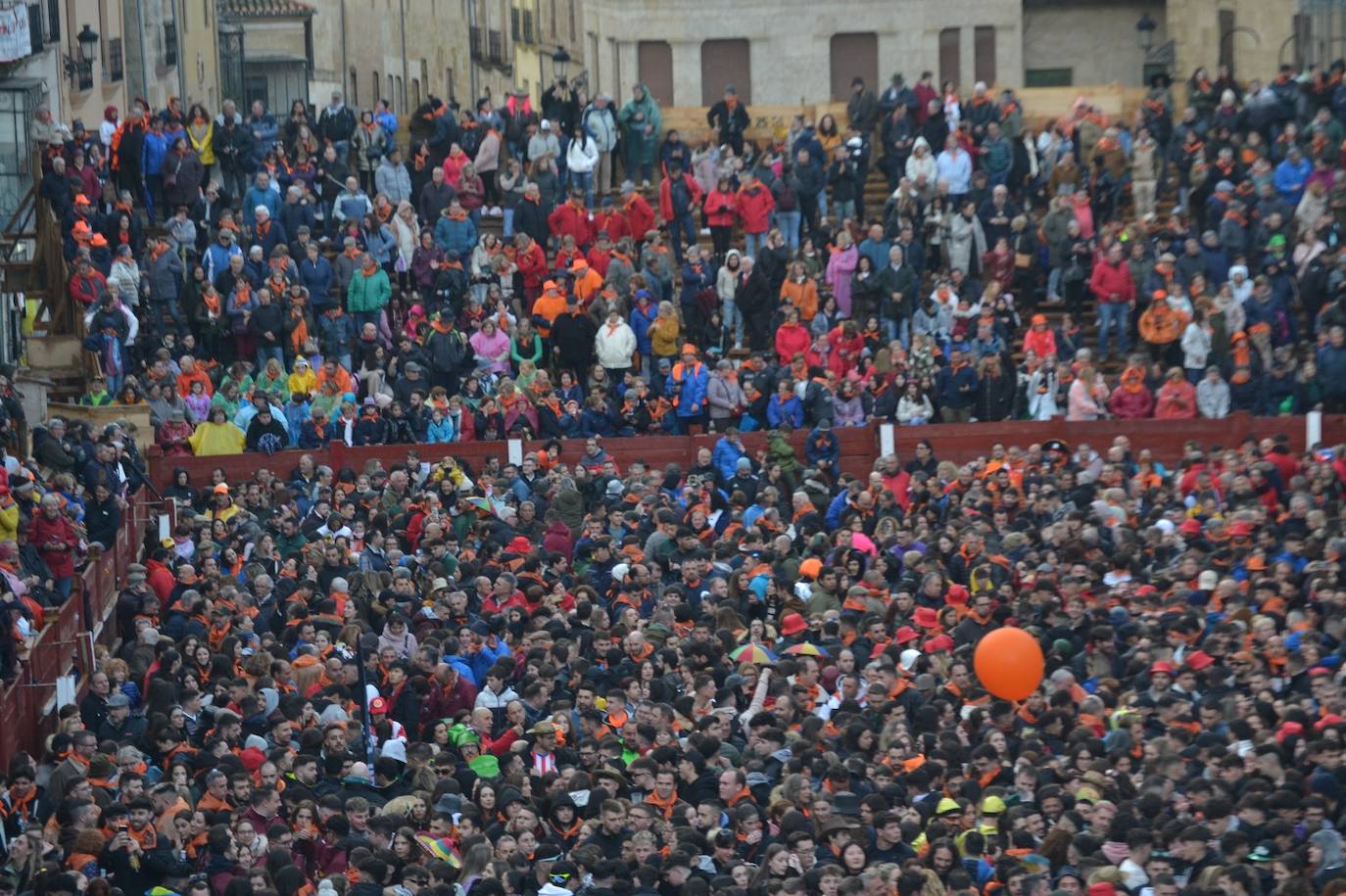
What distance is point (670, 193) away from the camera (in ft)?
119

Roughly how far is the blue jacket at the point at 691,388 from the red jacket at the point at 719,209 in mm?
3566

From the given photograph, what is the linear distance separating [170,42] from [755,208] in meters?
15.8

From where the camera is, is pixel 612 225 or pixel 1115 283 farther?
pixel 612 225

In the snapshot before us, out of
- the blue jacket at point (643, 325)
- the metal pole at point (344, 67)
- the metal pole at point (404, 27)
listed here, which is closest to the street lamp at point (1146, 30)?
the metal pole at point (404, 27)

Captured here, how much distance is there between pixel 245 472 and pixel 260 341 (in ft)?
9.20

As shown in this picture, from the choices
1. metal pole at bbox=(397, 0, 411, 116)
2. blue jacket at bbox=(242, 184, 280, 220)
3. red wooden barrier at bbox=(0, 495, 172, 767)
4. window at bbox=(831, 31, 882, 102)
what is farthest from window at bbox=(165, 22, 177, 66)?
red wooden barrier at bbox=(0, 495, 172, 767)

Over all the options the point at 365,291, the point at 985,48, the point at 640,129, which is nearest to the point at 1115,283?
the point at 640,129

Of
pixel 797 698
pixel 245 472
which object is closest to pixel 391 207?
pixel 245 472

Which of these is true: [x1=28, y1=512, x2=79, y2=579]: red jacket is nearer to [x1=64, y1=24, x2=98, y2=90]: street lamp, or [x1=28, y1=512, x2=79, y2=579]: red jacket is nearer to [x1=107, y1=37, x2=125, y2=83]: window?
[x1=64, y1=24, x2=98, y2=90]: street lamp

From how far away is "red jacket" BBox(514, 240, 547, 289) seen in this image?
34.6 m

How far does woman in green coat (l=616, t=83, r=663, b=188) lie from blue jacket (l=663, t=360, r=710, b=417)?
6.21 m

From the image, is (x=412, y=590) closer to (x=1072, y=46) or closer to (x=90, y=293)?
(x=90, y=293)

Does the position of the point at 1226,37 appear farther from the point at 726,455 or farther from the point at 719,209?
the point at 726,455

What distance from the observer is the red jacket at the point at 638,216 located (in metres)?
35.8
